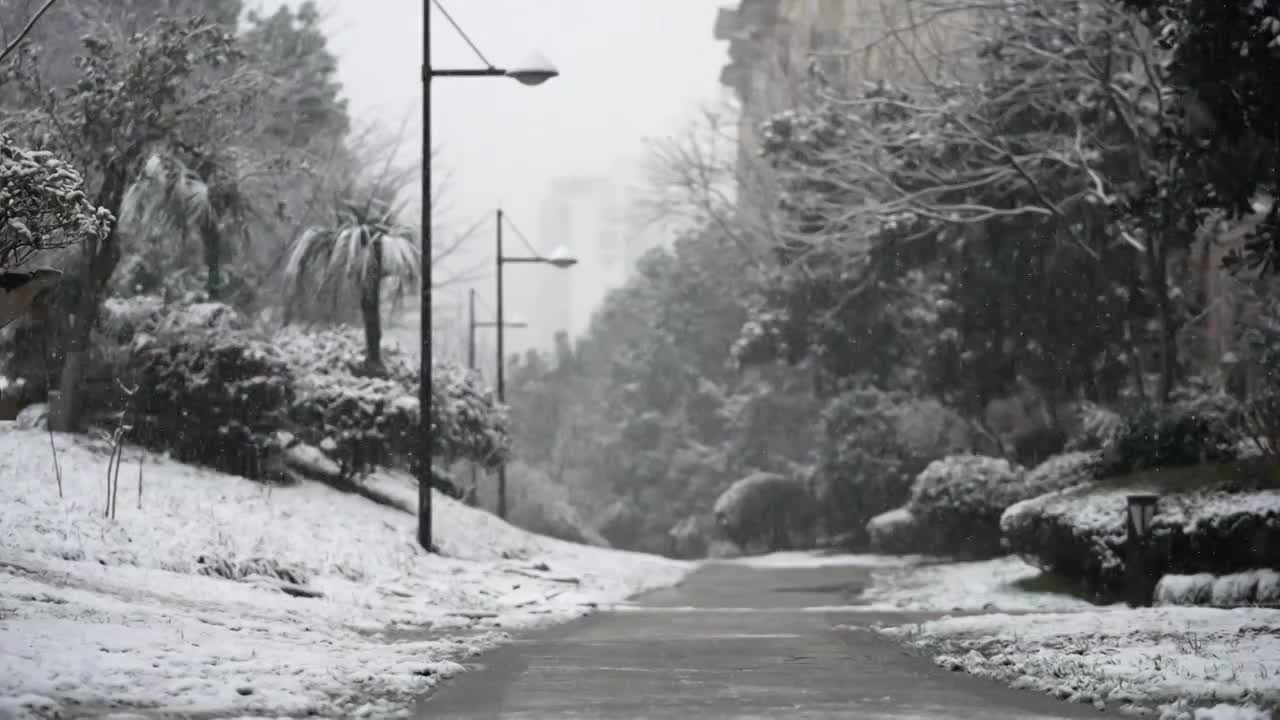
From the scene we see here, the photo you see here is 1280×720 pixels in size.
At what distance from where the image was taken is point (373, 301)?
96.9ft

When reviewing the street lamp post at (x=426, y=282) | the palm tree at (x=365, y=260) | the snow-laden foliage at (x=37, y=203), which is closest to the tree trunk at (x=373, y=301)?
the palm tree at (x=365, y=260)

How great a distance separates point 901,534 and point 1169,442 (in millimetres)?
13250

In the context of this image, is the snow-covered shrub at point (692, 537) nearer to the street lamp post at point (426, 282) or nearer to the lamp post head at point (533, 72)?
the street lamp post at point (426, 282)

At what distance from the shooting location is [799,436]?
57531 millimetres

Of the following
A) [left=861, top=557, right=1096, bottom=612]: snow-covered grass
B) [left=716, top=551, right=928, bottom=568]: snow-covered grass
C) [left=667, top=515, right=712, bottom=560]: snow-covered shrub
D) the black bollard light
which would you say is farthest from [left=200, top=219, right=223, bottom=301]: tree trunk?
[left=667, top=515, right=712, bottom=560]: snow-covered shrub

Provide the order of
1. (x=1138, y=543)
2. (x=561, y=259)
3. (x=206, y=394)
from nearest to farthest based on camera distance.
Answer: (x=1138, y=543) < (x=206, y=394) < (x=561, y=259)

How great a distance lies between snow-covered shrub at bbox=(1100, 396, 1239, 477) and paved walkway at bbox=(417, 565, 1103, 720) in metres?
5.33

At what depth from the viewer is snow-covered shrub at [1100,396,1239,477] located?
2077 cm

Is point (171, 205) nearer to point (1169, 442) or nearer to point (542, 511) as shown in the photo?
point (1169, 442)

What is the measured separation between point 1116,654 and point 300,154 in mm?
28104

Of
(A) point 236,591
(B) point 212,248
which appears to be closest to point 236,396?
(B) point 212,248

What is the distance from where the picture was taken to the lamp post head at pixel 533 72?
21.9 metres

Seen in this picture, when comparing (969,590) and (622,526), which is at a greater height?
(969,590)

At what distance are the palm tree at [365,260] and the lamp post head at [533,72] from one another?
27.0 feet
